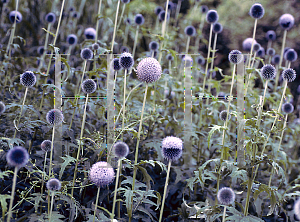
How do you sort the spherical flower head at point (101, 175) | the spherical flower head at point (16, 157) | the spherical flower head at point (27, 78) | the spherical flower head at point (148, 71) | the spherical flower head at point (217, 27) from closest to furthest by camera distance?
the spherical flower head at point (16, 157)
the spherical flower head at point (101, 175)
the spherical flower head at point (148, 71)
the spherical flower head at point (27, 78)
the spherical flower head at point (217, 27)

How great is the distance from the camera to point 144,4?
6.73 m

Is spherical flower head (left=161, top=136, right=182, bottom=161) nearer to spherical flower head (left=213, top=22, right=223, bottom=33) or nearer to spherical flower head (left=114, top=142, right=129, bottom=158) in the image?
spherical flower head (left=114, top=142, right=129, bottom=158)

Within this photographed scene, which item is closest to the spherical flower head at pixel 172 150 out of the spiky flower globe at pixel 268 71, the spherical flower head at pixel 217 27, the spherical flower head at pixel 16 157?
the spherical flower head at pixel 16 157

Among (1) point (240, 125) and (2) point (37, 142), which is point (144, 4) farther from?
(1) point (240, 125)

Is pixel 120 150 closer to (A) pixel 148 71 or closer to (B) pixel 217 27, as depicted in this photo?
(A) pixel 148 71

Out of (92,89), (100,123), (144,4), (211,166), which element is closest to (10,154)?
(92,89)

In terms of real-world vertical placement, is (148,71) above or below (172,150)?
above

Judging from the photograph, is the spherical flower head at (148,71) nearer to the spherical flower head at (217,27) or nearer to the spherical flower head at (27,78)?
the spherical flower head at (27,78)

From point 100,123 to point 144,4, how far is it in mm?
5250

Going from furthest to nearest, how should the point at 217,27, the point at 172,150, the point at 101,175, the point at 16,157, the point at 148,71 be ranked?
the point at 217,27 < the point at 148,71 < the point at 172,150 < the point at 101,175 < the point at 16,157

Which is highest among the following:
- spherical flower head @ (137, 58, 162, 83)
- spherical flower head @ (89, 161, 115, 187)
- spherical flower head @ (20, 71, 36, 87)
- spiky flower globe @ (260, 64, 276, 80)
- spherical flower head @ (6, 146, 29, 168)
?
spiky flower globe @ (260, 64, 276, 80)

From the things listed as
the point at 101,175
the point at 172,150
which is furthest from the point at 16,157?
the point at 172,150

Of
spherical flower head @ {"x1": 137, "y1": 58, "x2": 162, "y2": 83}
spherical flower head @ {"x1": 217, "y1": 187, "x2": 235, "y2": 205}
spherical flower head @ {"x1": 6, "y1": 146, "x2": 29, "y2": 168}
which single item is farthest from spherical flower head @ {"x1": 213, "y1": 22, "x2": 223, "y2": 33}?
spherical flower head @ {"x1": 6, "y1": 146, "x2": 29, "y2": 168}

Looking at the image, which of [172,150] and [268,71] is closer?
[172,150]
